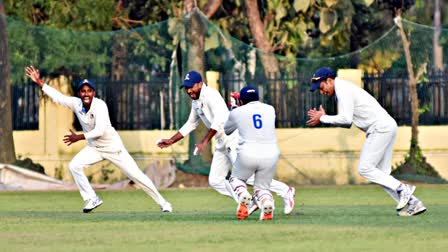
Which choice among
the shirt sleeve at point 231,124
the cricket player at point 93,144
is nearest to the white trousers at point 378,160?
the shirt sleeve at point 231,124

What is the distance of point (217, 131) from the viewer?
1892 centimetres

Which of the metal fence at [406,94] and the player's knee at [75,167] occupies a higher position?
the metal fence at [406,94]

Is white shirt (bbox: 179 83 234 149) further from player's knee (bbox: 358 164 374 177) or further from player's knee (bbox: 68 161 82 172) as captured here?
player's knee (bbox: 358 164 374 177)

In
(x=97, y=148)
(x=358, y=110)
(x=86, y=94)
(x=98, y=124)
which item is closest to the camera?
(x=358, y=110)

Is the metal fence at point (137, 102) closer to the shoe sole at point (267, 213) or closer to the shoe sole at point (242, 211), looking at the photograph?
the shoe sole at point (242, 211)

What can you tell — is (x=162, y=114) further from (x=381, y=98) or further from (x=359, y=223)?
(x=359, y=223)

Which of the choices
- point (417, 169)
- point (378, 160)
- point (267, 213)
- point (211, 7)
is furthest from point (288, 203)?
point (211, 7)

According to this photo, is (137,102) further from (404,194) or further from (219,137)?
(404,194)

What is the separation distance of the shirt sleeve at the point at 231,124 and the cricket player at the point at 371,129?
3.46 ft

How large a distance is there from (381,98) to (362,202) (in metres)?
6.78

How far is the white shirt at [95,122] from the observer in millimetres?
19562

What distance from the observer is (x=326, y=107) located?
97.7 feet

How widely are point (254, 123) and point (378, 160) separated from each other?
1789mm

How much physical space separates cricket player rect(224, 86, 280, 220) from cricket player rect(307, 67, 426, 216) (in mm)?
791
